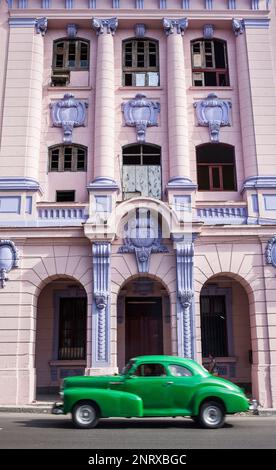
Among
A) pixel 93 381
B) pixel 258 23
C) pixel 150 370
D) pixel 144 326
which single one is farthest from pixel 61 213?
pixel 258 23

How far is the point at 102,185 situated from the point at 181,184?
294 centimetres

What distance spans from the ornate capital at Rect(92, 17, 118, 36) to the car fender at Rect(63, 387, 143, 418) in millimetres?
15086

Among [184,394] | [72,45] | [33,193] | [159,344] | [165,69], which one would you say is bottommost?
[184,394]

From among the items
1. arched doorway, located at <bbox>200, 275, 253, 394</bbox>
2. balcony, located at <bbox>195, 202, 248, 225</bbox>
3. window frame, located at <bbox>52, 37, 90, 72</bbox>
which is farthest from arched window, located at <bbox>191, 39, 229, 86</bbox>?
arched doorway, located at <bbox>200, 275, 253, 394</bbox>

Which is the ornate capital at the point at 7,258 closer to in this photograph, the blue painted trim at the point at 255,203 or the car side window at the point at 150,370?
the car side window at the point at 150,370

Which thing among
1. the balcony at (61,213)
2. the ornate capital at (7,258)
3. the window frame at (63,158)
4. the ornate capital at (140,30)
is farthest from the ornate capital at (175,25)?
the ornate capital at (7,258)

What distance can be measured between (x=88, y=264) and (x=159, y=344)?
16.0ft

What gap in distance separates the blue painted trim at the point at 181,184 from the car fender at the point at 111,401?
28.3 feet

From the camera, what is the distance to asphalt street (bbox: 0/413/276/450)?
902 centimetres

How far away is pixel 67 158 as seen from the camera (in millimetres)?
19219

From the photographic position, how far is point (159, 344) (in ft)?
63.8

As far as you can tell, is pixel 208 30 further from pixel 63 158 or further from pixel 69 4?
pixel 63 158
